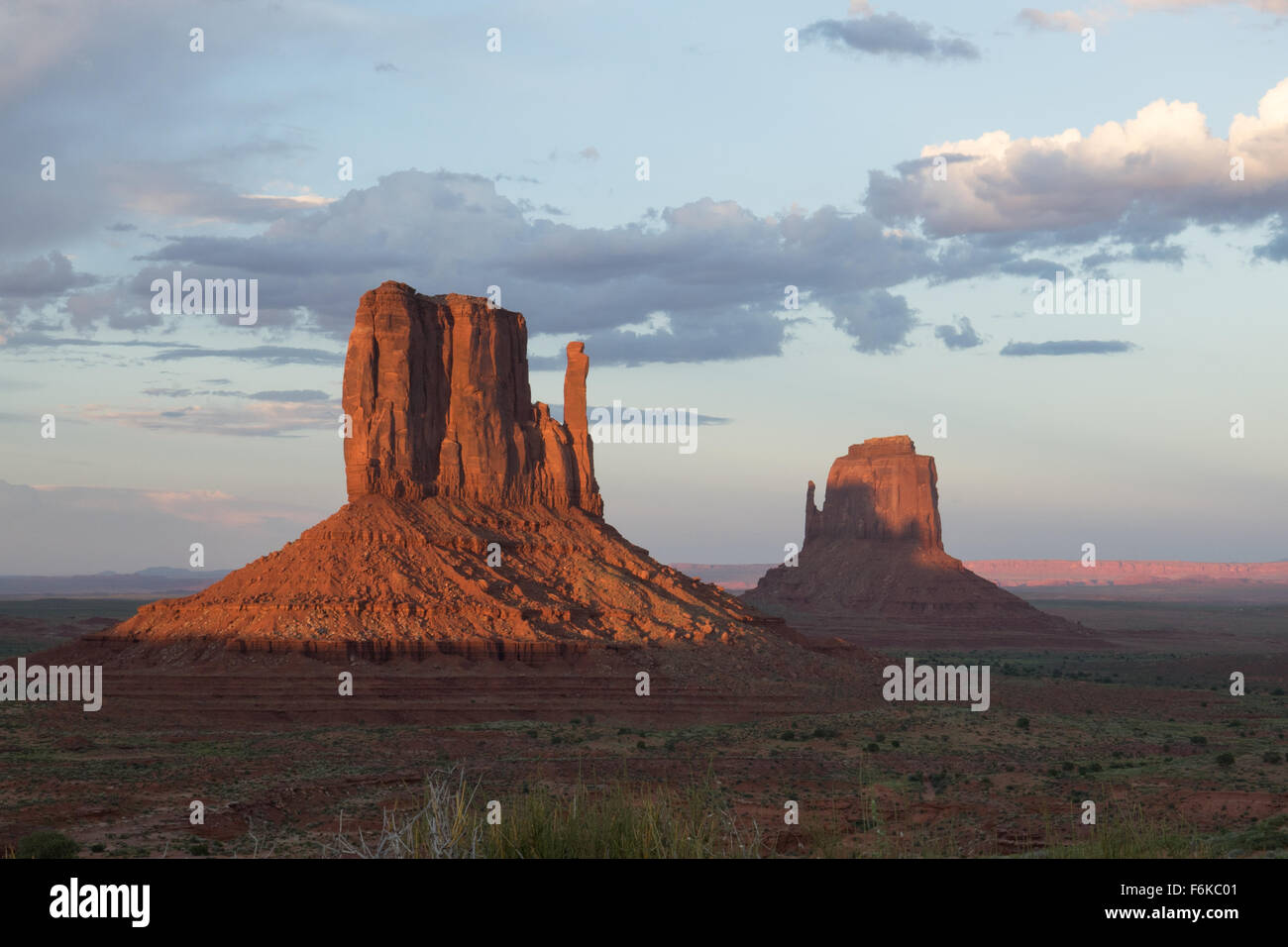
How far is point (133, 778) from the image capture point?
41.4 m

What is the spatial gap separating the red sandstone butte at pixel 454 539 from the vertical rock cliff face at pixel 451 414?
0.10 metres

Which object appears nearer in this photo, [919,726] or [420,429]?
[919,726]

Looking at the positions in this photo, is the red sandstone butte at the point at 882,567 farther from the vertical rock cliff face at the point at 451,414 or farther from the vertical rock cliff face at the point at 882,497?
the vertical rock cliff face at the point at 451,414

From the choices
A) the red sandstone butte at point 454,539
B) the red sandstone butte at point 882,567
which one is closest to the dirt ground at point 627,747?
the red sandstone butte at point 454,539

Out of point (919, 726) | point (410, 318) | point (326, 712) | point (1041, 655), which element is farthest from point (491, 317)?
point (1041, 655)

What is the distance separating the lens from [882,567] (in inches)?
6575

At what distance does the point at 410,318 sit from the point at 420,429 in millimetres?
7427

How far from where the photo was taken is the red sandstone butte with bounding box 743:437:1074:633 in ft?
505

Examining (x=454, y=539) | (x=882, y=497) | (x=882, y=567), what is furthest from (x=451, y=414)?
(x=882, y=497)

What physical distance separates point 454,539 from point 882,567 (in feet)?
329

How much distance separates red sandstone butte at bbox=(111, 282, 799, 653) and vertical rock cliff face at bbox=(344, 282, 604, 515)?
0.10 m

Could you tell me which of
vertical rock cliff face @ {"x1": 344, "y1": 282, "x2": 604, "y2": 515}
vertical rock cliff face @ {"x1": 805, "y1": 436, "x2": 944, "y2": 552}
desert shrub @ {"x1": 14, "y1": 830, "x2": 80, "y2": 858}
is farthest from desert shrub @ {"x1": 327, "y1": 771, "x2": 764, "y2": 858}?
vertical rock cliff face @ {"x1": 805, "y1": 436, "x2": 944, "y2": 552}

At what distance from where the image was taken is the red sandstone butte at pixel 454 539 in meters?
69.1
